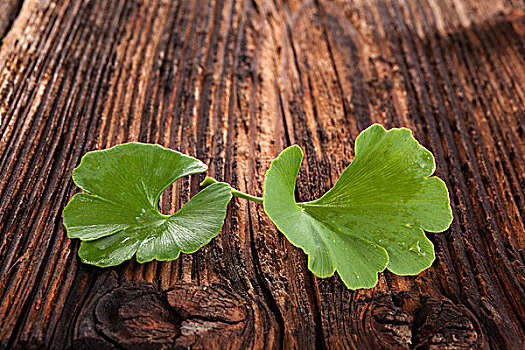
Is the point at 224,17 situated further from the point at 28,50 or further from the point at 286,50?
the point at 28,50

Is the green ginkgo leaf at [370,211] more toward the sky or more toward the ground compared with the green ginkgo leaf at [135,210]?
more toward the ground

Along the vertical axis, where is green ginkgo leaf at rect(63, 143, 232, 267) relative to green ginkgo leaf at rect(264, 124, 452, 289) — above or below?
above

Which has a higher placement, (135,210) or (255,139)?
(135,210)

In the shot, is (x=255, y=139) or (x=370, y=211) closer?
(x=370, y=211)

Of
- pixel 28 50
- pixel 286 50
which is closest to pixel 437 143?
pixel 286 50

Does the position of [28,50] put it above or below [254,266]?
above
